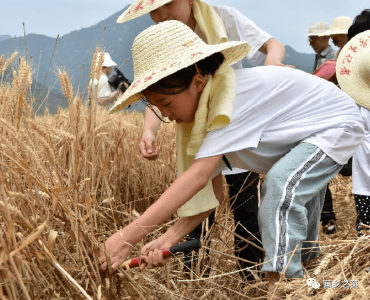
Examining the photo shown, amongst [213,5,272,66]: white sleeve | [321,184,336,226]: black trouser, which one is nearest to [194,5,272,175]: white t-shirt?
[213,5,272,66]: white sleeve

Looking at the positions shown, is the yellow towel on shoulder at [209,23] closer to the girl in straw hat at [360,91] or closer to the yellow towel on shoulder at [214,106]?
the yellow towel on shoulder at [214,106]

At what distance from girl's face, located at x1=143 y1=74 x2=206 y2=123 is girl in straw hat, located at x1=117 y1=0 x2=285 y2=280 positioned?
316 mm

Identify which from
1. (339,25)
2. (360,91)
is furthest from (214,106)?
(339,25)

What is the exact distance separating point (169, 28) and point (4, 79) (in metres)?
0.88

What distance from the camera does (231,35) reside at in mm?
1642

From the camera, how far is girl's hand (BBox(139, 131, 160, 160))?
141 centimetres

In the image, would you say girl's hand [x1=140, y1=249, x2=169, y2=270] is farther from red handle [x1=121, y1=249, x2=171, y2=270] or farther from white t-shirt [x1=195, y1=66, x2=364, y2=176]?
white t-shirt [x1=195, y1=66, x2=364, y2=176]

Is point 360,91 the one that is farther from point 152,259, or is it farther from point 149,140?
point 152,259

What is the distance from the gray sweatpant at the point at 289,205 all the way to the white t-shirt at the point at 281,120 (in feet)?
0.17

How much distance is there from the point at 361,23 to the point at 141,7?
1.07 meters

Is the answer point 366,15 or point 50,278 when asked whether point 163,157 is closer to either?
point 366,15

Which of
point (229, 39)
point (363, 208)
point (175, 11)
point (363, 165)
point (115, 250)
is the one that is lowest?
point (363, 208)

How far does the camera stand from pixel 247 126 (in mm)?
1102

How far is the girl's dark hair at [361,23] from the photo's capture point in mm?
2010
